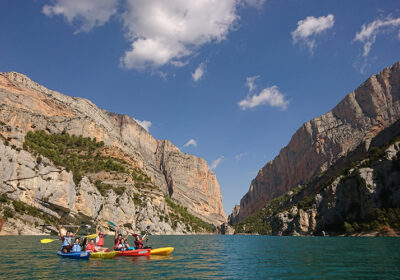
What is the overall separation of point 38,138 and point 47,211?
179 ft

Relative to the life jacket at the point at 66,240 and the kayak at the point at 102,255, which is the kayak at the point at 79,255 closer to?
the kayak at the point at 102,255

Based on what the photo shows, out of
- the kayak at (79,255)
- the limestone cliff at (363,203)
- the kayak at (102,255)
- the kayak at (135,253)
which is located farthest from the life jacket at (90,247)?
the limestone cliff at (363,203)

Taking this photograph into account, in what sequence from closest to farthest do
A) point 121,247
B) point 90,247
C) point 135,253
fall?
point 90,247, point 135,253, point 121,247

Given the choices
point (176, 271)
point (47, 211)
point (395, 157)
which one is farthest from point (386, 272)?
point (47, 211)

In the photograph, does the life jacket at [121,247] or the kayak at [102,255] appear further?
the life jacket at [121,247]

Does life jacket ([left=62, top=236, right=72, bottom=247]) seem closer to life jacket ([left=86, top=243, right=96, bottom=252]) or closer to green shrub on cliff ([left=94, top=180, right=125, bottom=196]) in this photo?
life jacket ([left=86, top=243, right=96, bottom=252])

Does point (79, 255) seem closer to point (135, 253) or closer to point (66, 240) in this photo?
point (66, 240)

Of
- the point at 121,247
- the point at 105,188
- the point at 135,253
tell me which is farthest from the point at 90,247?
the point at 105,188

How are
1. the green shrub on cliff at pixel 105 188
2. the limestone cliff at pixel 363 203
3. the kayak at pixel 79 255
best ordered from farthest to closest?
the green shrub on cliff at pixel 105 188
the limestone cliff at pixel 363 203
the kayak at pixel 79 255

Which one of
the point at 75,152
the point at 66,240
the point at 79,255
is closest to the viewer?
the point at 79,255

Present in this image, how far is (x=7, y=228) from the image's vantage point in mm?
58969

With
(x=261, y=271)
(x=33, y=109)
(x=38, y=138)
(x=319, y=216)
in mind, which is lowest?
(x=261, y=271)

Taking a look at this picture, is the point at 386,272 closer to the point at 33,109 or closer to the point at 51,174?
the point at 51,174

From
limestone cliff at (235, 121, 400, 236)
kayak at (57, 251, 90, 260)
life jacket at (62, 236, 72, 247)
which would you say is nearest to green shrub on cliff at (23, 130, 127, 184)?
limestone cliff at (235, 121, 400, 236)
